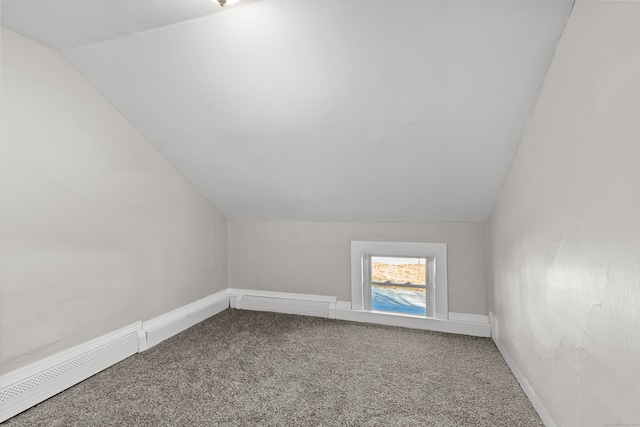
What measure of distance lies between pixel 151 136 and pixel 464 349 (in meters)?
2.91

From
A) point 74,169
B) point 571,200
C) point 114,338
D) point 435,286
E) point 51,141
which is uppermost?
point 51,141

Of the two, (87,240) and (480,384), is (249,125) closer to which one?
(87,240)

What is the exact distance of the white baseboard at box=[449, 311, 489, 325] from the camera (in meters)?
2.65

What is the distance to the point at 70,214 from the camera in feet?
6.26

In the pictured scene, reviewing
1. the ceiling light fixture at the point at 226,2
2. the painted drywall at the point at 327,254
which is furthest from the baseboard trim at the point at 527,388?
the ceiling light fixture at the point at 226,2

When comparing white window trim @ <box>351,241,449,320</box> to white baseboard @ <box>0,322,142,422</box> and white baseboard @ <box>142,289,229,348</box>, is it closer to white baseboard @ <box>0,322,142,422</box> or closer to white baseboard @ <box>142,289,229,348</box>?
white baseboard @ <box>142,289,229,348</box>

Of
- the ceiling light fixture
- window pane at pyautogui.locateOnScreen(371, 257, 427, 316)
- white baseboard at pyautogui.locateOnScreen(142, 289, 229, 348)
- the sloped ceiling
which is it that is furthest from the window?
the ceiling light fixture

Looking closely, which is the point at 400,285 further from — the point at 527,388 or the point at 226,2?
the point at 226,2

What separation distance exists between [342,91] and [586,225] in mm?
1312

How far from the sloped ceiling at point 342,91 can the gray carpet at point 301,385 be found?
118 cm

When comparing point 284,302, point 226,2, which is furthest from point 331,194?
point 226,2

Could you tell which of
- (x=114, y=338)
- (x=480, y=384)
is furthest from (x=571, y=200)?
(x=114, y=338)

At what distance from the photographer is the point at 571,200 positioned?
4.00 feet

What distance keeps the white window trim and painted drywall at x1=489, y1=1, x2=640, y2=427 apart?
1.01 m
